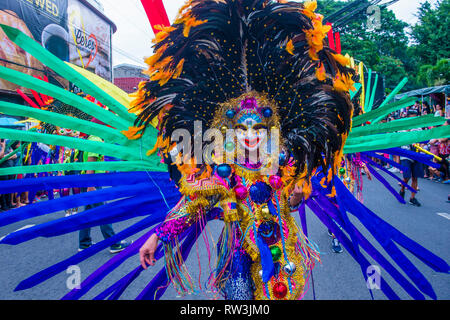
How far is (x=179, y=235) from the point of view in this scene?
1.65 metres

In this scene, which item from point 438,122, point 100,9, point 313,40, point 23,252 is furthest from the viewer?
point 100,9

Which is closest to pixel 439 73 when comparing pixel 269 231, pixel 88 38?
pixel 88 38

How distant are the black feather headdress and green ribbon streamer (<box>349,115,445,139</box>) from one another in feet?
0.49

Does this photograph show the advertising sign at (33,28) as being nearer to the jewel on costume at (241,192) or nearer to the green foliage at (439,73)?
the jewel on costume at (241,192)

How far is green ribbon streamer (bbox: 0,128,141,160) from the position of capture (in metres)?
1.36

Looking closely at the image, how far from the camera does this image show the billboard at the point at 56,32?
1076cm

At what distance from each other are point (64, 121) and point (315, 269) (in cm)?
289

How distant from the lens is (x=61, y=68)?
1446 mm

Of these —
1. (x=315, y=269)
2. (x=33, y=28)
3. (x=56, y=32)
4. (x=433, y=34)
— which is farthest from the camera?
(x=433, y=34)

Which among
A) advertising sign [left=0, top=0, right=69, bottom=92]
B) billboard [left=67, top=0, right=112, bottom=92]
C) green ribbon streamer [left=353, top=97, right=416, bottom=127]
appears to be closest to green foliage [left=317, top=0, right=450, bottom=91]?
billboard [left=67, top=0, right=112, bottom=92]

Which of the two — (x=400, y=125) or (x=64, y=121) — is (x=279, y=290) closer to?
(x=400, y=125)
